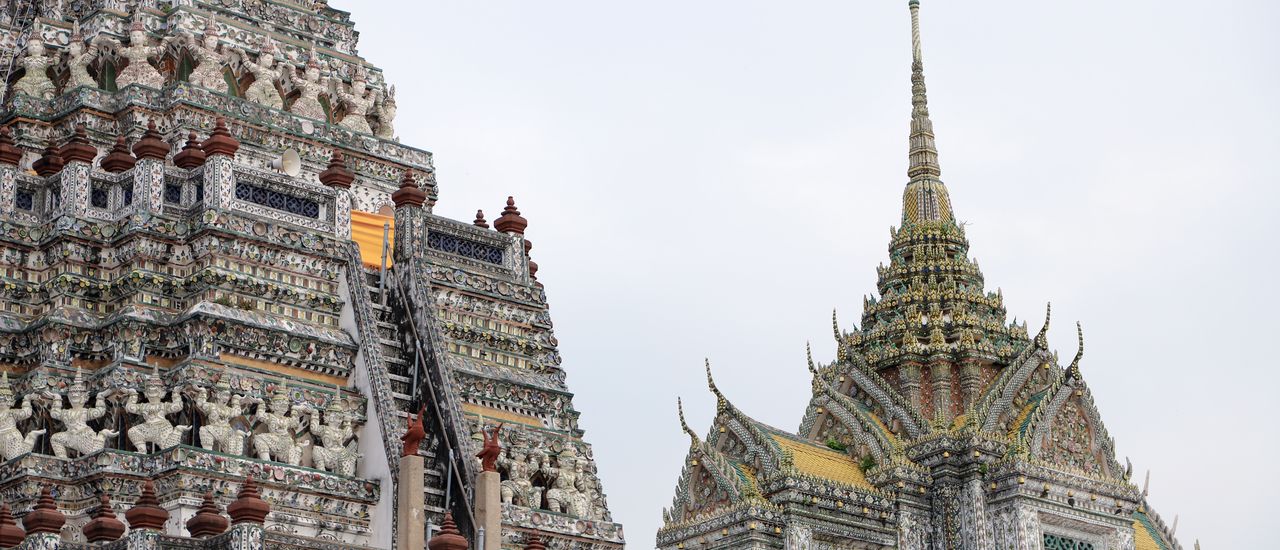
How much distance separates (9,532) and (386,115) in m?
Result: 10.7

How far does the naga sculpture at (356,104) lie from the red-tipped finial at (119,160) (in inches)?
173

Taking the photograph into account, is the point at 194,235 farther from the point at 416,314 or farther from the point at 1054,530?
the point at 1054,530

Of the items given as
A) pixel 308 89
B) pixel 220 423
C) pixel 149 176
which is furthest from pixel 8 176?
A: pixel 308 89

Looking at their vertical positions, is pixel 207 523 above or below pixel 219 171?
below

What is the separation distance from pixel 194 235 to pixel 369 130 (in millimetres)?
5682

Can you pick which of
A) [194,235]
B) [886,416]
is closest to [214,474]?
[194,235]

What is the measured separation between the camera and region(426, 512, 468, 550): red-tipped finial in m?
21.4

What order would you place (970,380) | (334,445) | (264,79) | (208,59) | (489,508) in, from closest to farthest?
(489,508)
(334,445)
(208,59)
(264,79)
(970,380)

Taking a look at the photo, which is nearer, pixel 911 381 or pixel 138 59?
pixel 138 59

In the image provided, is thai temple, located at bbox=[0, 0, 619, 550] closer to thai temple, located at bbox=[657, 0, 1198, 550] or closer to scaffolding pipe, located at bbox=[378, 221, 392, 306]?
scaffolding pipe, located at bbox=[378, 221, 392, 306]

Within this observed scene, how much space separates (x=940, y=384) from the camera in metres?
32.9

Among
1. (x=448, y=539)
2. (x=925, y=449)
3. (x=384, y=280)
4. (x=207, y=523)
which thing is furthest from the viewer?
(x=925, y=449)

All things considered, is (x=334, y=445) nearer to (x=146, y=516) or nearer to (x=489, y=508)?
(x=489, y=508)

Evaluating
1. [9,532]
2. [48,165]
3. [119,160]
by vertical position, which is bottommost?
[9,532]
